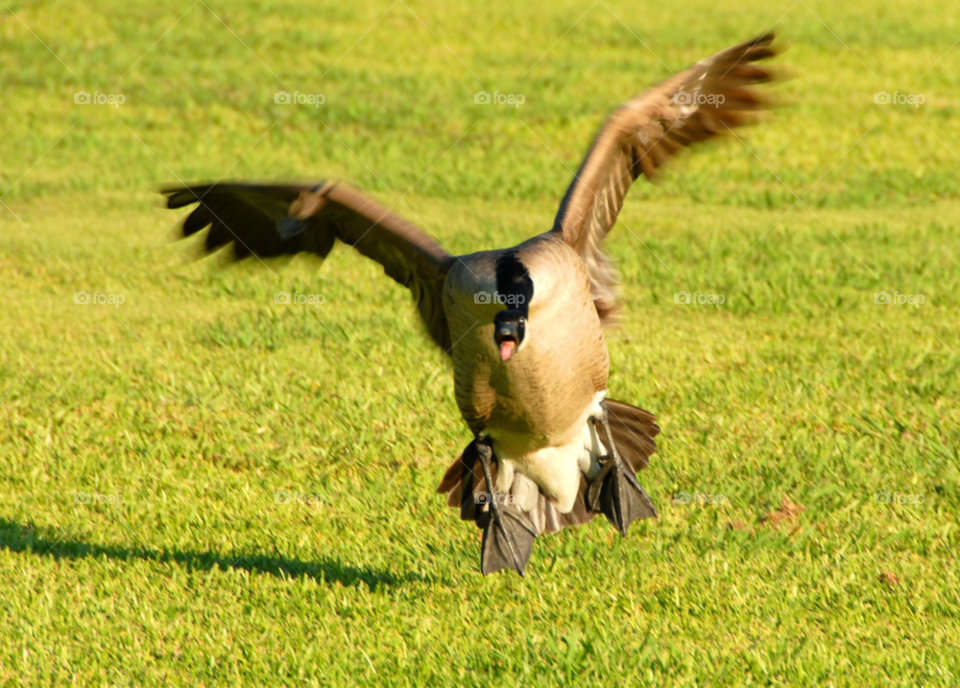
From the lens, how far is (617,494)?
5441 mm

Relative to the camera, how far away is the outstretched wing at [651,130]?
5.79 m

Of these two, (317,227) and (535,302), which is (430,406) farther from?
(535,302)

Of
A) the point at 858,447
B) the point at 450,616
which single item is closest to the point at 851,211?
the point at 858,447

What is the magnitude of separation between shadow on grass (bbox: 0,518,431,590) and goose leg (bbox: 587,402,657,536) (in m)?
0.91

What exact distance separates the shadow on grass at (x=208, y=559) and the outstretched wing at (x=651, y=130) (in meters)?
1.84

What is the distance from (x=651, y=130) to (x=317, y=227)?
1.85m

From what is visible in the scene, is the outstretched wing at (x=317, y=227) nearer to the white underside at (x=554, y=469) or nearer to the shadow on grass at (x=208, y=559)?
the white underside at (x=554, y=469)

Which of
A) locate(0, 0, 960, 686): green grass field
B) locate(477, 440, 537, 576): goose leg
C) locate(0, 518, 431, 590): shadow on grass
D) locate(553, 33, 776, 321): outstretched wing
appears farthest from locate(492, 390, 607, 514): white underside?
locate(553, 33, 776, 321): outstretched wing

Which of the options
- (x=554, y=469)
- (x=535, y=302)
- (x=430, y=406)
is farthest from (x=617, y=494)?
(x=430, y=406)

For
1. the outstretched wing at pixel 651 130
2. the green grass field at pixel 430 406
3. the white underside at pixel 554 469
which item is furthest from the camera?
the outstretched wing at pixel 651 130

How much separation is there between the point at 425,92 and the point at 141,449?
989 cm

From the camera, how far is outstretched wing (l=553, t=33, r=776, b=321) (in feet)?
19.0

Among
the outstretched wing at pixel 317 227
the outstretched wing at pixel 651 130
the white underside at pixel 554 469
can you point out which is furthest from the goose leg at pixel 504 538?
Result: the outstretched wing at pixel 651 130

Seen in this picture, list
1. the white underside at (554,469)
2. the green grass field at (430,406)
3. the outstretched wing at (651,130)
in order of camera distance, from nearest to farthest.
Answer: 1. the green grass field at (430,406)
2. the white underside at (554,469)
3. the outstretched wing at (651,130)
